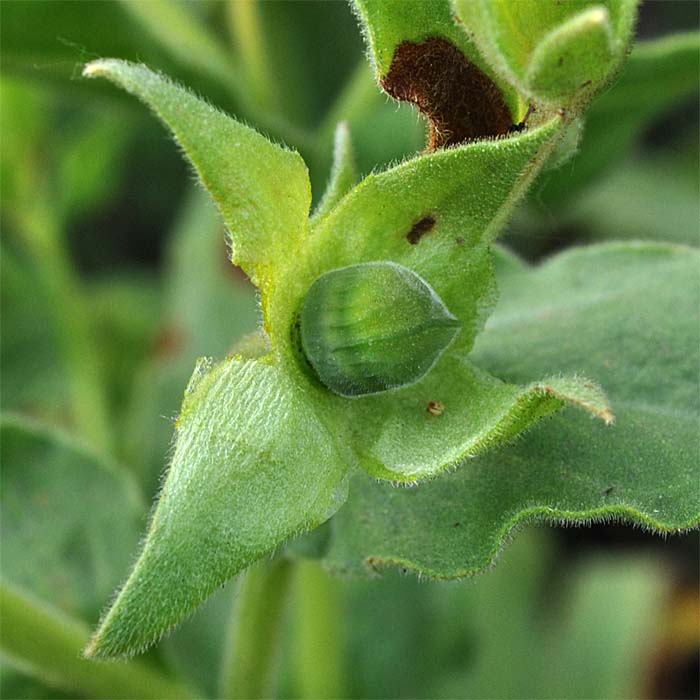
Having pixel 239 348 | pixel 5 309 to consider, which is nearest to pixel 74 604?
pixel 239 348

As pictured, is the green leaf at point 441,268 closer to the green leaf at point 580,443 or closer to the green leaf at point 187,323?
the green leaf at point 580,443

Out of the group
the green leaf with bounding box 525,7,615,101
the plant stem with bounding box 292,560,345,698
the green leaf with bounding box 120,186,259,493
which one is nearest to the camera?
the green leaf with bounding box 525,7,615,101

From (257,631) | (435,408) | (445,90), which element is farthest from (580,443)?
(257,631)

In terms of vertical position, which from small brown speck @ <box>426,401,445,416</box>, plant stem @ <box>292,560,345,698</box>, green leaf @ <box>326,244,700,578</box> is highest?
small brown speck @ <box>426,401,445,416</box>

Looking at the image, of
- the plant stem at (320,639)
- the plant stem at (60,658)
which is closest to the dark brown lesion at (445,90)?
the plant stem at (60,658)

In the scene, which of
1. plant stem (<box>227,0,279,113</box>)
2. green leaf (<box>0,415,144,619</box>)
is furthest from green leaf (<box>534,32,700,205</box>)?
green leaf (<box>0,415,144,619</box>)

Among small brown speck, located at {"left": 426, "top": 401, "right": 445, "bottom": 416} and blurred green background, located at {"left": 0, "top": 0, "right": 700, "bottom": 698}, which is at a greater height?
small brown speck, located at {"left": 426, "top": 401, "right": 445, "bottom": 416}

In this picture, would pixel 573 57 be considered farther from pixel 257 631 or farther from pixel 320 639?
pixel 320 639

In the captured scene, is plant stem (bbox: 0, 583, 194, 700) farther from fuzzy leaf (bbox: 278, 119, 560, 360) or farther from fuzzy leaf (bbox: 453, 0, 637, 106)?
fuzzy leaf (bbox: 453, 0, 637, 106)
